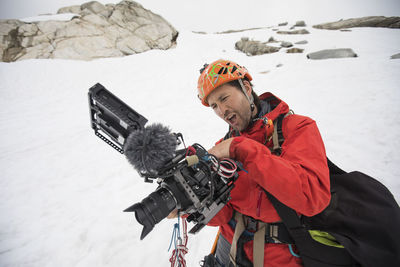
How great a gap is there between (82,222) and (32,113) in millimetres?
8316

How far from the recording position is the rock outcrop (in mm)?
14008

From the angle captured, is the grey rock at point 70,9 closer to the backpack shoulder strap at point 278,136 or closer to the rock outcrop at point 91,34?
the rock outcrop at point 91,34

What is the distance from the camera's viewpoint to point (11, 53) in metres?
13.3

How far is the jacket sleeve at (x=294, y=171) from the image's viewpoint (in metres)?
1.07

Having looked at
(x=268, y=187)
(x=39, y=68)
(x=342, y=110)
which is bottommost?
(x=39, y=68)

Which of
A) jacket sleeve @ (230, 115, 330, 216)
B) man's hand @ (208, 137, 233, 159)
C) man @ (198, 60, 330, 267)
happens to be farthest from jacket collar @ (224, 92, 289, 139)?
man's hand @ (208, 137, 233, 159)

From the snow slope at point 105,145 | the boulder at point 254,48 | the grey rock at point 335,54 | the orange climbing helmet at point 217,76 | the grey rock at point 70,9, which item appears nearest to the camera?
the orange climbing helmet at point 217,76

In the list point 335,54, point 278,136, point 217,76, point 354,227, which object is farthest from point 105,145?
point 335,54

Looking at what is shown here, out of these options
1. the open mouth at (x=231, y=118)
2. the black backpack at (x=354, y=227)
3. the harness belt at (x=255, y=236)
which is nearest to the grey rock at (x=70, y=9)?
the open mouth at (x=231, y=118)

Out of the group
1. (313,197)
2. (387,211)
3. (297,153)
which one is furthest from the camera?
(387,211)

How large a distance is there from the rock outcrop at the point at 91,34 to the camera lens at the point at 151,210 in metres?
18.2

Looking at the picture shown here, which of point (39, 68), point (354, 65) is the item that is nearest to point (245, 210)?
point (354, 65)

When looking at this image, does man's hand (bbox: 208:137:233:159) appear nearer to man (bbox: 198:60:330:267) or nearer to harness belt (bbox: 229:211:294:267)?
man (bbox: 198:60:330:267)

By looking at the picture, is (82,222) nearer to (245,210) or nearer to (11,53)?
(245,210)
